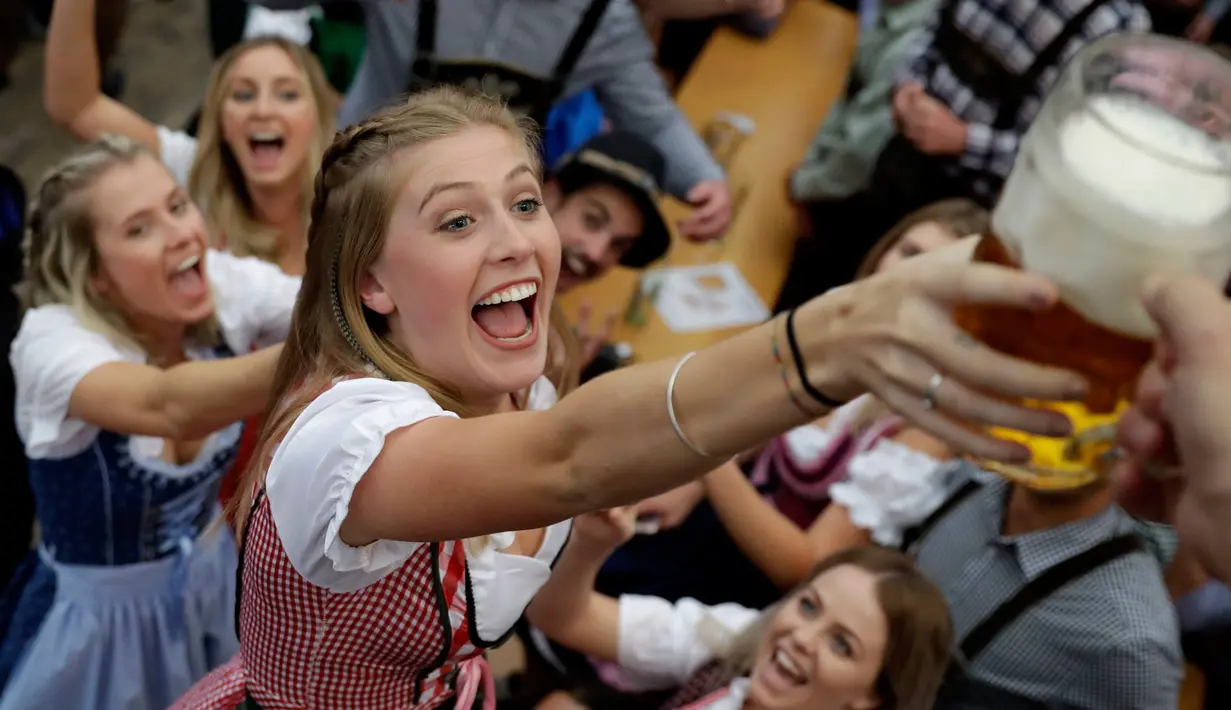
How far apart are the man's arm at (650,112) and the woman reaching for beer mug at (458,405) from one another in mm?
1421

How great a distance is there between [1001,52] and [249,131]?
68.6 inches

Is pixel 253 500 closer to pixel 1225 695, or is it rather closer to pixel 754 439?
pixel 754 439

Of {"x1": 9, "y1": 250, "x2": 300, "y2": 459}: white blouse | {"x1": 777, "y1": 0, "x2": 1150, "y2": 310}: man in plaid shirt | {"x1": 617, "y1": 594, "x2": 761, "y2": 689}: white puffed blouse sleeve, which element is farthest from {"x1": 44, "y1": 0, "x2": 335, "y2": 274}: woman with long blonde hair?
{"x1": 777, "y1": 0, "x2": 1150, "y2": 310}: man in plaid shirt

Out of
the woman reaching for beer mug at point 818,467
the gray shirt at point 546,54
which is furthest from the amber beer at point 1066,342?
the gray shirt at point 546,54

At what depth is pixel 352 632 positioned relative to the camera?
113cm

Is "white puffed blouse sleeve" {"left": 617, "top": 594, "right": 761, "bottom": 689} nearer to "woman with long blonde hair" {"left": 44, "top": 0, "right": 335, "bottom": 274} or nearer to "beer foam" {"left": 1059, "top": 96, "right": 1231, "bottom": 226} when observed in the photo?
"woman with long blonde hair" {"left": 44, "top": 0, "right": 335, "bottom": 274}

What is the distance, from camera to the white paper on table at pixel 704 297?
105 inches

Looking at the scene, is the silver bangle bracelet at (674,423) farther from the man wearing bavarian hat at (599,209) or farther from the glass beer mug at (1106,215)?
the man wearing bavarian hat at (599,209)

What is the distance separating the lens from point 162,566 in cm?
193

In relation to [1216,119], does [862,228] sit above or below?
below

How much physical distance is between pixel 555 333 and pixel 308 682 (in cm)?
58

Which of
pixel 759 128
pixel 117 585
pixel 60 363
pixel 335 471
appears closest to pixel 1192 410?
pixel 335 471

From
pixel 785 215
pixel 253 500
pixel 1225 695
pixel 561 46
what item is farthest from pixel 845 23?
pixel 253 500

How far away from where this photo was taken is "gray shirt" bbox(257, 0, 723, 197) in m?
2.38
